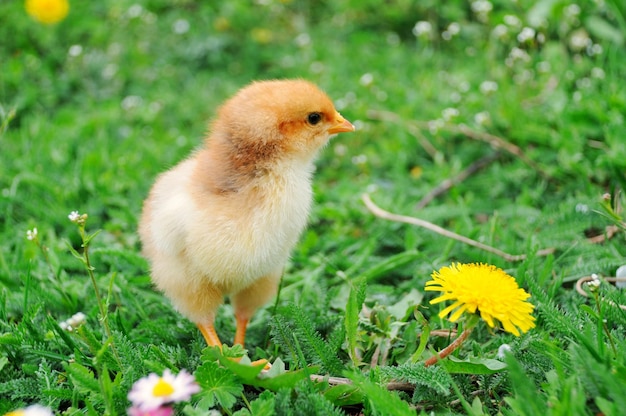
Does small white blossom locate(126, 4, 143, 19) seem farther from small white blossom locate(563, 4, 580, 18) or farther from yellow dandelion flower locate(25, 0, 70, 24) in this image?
small white blossom locate(563, 4, 580, 18)

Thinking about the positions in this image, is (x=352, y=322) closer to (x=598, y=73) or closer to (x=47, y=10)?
(x=598, y=73)

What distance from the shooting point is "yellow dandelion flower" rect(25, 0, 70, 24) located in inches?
211

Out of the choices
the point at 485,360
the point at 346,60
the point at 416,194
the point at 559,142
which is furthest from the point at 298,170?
the point at 346,60

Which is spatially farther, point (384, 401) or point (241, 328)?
point (241, 328)

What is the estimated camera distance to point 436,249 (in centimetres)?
331

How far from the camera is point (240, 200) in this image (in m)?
2.33

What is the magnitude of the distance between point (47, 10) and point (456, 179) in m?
3.66

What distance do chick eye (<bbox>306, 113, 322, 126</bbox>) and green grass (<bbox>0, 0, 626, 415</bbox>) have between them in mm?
632

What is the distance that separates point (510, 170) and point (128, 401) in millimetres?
2623

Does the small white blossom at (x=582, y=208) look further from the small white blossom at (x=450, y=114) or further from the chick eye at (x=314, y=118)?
the chick eye at (x=314, y=118)

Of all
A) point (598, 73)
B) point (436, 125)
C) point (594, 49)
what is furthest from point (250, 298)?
point (594, 49)

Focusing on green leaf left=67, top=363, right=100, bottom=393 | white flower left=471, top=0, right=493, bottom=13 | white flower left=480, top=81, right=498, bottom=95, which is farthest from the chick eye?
white flower left=471, top=0, right=493, bottom=13

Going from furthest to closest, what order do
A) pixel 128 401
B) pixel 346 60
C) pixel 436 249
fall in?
1. pixel 346 60
2. pixel 436 249
3. pixel 128 401

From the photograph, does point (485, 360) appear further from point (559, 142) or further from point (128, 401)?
point (559, 142)
